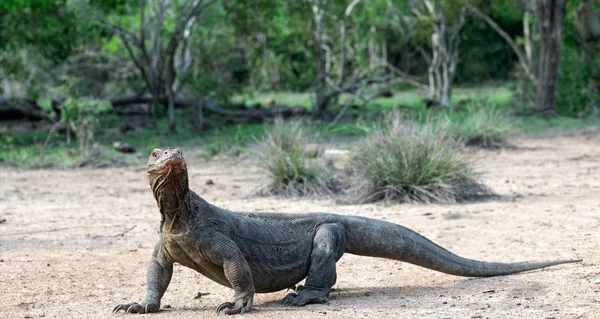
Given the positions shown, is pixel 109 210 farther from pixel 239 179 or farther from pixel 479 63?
pixel 479 63

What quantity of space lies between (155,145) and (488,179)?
21.1ft

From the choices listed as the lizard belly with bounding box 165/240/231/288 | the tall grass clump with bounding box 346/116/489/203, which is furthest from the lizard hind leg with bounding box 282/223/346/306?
the tall grass clump with bounding box 346/116/489/203

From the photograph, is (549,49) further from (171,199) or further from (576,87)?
(171,199)

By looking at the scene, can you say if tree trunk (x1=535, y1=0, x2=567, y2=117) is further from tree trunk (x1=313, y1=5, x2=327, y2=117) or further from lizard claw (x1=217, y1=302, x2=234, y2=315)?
lizard claw (x1=217, y1=302, x2=234, y2=315)

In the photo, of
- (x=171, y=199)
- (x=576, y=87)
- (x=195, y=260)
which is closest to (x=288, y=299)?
(x=195, y=260)

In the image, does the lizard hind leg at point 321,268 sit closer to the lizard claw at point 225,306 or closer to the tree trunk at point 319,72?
the lizard claw at point 225,306

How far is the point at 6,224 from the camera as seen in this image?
899 centimetres

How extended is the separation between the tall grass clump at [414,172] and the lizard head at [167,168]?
4889 mm

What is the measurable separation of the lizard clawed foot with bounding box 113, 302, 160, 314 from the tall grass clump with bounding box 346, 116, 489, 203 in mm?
4712

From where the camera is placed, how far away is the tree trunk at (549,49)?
19.6 meters

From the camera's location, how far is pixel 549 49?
19750 mm

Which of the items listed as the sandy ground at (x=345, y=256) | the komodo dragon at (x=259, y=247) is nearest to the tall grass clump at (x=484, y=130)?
the sandy ground at (x=345, y=256)

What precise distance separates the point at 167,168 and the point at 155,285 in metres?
0.86

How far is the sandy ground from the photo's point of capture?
18.0 feet
